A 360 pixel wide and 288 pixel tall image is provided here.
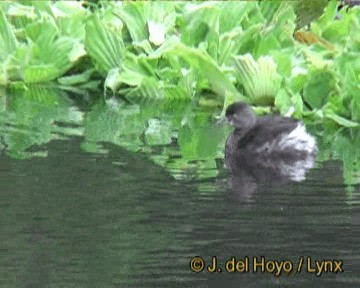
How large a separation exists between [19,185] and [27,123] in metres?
2.63

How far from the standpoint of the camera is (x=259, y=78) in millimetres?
13875

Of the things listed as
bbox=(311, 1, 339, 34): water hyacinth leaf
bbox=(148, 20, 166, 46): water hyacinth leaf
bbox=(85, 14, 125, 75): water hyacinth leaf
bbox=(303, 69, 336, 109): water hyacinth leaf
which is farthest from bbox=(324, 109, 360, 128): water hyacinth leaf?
bbox=(85, 14, 125, 75): water hyacinth leaf

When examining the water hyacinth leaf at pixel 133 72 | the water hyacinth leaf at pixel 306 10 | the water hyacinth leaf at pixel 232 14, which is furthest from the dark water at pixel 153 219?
the water hyacinth leaf at pixel 306 10

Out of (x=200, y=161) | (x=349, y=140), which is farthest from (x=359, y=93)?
(x=200, y=161)

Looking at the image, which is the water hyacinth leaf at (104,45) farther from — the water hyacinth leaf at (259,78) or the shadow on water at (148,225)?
the shadow on water at (148,225)

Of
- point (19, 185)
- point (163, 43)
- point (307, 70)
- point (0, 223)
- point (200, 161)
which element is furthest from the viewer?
point (163, 43)

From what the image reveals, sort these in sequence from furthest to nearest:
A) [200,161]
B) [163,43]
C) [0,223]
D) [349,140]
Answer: [163,43]
[349,140]
[200,161]
[0,223]

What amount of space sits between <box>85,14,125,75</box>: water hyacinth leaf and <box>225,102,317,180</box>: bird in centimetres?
326

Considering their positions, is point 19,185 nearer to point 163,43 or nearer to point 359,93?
point 359,93

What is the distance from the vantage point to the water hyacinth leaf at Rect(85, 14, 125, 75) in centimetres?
1525

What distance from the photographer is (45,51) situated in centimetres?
1544

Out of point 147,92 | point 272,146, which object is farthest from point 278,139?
point 147,92

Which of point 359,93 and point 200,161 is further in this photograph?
point 359,93

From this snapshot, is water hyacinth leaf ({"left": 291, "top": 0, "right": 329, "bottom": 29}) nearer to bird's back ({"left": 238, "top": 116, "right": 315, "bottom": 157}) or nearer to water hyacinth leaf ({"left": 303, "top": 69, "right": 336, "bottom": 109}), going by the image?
water hyacinth leaf ({"left": 303, "top": 69, "right": 336, "bottom": 109})
